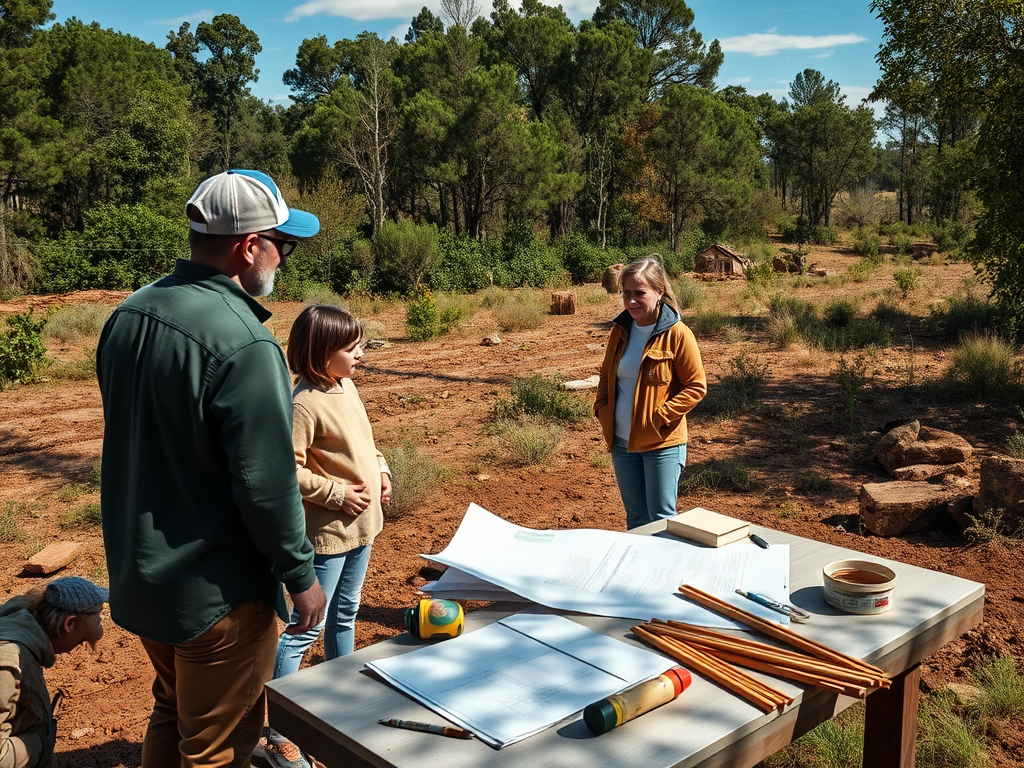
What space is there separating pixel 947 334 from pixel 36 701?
42.6ft

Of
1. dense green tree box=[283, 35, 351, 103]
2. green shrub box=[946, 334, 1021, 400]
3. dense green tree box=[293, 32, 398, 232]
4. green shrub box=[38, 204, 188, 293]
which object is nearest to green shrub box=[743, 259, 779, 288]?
green shrub box=[946, 334, 1021, 400]

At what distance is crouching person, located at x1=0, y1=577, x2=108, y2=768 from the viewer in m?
2.29

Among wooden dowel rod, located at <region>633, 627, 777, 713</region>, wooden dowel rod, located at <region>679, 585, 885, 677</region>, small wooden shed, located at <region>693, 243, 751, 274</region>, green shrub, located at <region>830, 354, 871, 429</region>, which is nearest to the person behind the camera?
wooden dowel rod, located at <region>633, 627, 777, 713</region>

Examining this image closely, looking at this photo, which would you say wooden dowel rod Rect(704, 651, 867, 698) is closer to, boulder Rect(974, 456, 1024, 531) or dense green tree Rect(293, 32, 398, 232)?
boulder Rect(974, 456, 1024, 531)

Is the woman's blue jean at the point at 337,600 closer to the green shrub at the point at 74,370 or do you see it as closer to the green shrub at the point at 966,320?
the green shrub at the point at 74,370

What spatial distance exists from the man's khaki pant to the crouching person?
53 centimetres

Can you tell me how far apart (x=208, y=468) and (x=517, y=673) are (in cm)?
79

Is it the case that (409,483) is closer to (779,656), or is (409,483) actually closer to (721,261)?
(779,656)

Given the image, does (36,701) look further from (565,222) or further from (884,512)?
(565,222)

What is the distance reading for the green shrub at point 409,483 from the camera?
19.7ft

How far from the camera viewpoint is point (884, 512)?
17.2ft

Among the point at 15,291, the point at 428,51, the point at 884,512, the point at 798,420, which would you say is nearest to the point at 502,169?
the point at 428,51

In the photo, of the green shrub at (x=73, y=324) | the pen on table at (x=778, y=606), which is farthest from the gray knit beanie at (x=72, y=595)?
the green shrub at (x=73, y=324)

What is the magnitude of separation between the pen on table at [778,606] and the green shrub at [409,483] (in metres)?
4.04
